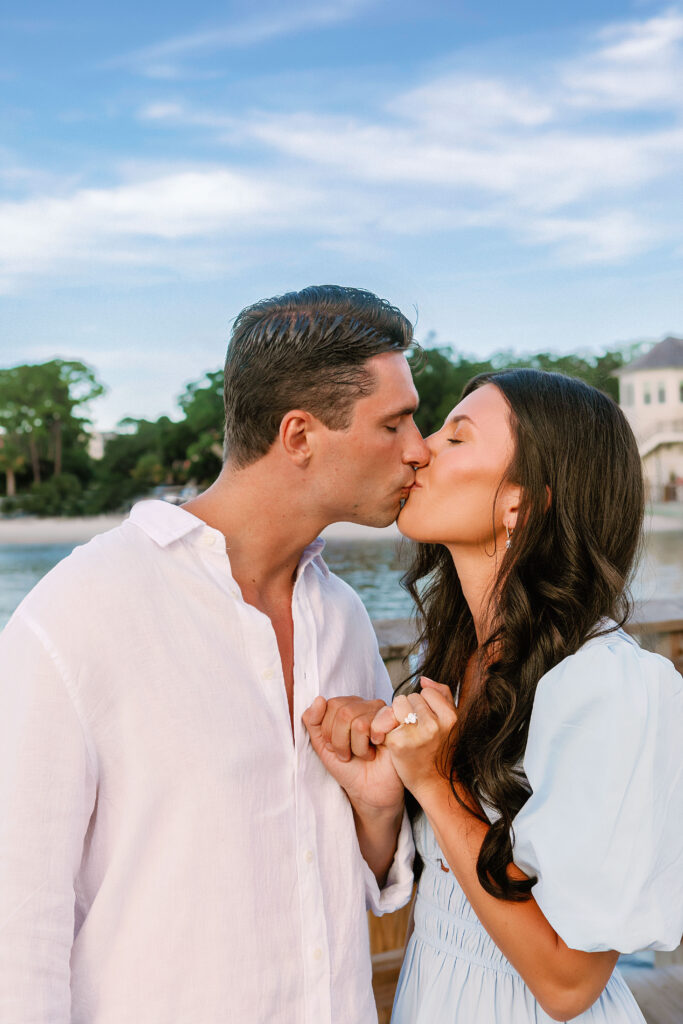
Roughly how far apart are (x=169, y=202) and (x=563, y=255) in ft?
111

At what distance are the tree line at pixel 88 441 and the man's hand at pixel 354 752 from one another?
3321 centimetres

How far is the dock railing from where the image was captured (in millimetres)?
2574

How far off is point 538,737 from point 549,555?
419 mm

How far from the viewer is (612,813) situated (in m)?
1.43

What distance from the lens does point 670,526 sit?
47094mm

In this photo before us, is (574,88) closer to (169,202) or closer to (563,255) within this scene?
(563,255)

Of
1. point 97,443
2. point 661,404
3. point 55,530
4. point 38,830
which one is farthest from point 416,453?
point 661,404

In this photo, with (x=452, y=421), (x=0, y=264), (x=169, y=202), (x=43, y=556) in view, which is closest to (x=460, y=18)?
(x=169, y=202)

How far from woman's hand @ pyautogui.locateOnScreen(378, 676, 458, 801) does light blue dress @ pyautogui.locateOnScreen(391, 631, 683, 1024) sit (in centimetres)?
16

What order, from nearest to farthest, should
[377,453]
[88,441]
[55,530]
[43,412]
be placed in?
[377,453] → [55,530] → [43,412] → [88,441]

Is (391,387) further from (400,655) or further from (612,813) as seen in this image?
(400,655)

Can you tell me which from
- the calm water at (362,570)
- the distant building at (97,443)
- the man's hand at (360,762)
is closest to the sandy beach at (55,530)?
the calm water at (362,570)

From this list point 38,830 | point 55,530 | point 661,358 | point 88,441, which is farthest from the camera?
point 661,358

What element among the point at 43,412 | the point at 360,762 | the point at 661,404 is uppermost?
the point at 360,762
